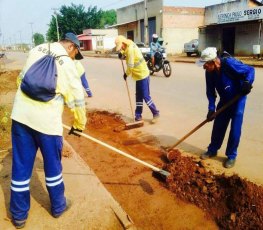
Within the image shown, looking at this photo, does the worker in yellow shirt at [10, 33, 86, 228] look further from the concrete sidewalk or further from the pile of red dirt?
the pile of red dirt

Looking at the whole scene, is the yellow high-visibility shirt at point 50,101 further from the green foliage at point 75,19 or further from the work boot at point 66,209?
the green foliage at point 75,19

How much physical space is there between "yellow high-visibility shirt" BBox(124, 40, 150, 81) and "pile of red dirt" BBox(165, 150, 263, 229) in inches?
101

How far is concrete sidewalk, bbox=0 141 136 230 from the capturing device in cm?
295

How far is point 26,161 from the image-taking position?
2799 millimetres

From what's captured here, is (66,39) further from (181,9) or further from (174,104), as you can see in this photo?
(181,9)

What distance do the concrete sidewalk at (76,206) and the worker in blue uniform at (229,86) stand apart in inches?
73.4

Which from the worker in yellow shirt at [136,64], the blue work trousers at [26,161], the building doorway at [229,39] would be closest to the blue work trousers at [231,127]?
the worker in yellow shirt at [136,64]

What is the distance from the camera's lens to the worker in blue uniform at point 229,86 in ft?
12.5

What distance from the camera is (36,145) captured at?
9.42 feet

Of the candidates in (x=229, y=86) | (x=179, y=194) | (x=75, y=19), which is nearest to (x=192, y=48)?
(x=229, y=86)

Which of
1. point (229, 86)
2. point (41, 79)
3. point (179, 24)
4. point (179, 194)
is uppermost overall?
point (179, 24)

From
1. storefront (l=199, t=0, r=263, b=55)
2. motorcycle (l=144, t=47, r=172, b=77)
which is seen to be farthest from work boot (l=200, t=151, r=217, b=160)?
storefront (l=199, t=0, r=263, b=55)

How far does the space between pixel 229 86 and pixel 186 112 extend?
3006 millimetres

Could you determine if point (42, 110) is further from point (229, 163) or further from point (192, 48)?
point (192, 48)
